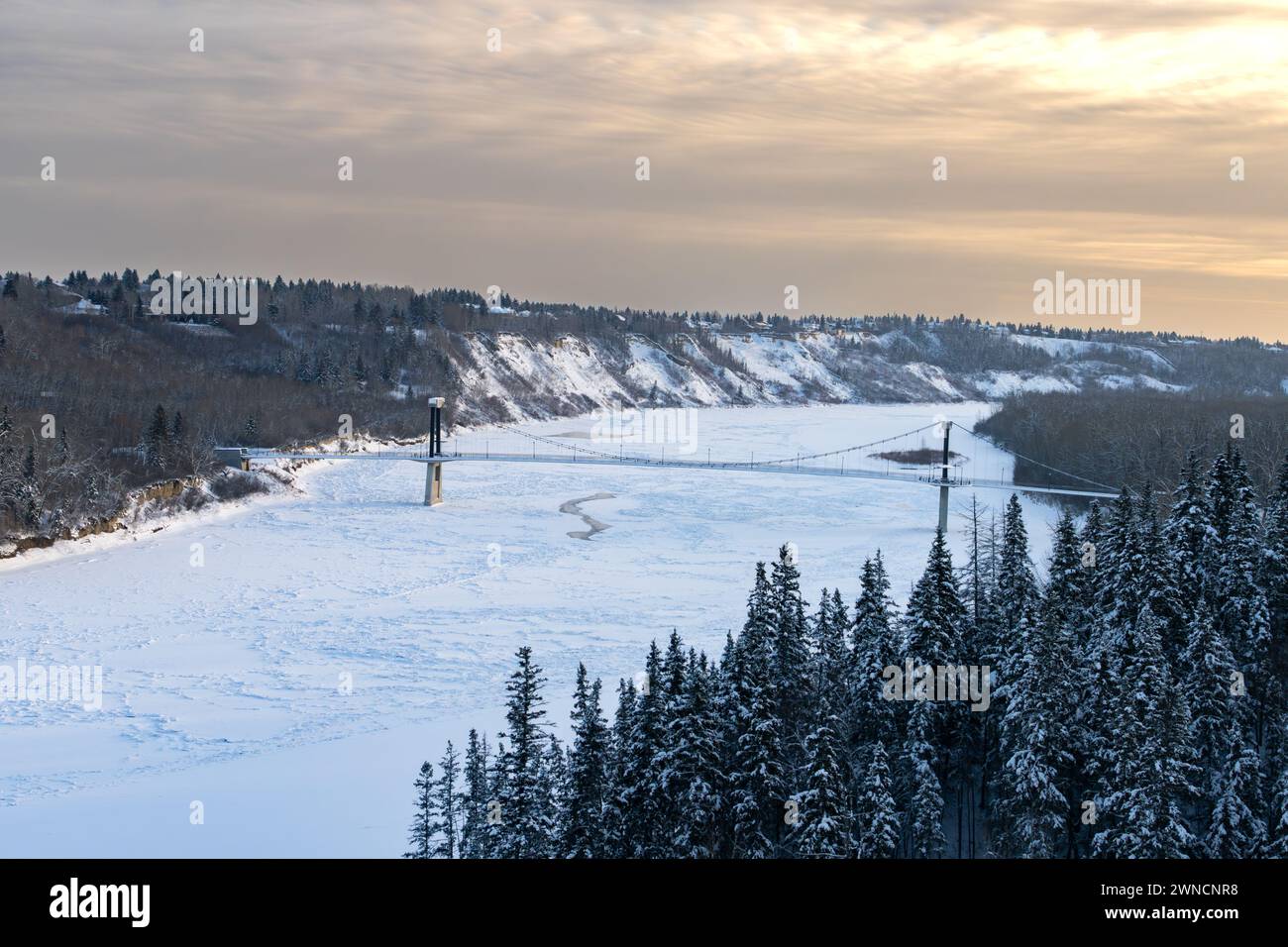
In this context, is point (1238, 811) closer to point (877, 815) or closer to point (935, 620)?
point (877, 815)

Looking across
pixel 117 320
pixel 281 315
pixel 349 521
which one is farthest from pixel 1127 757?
pixel 281 315

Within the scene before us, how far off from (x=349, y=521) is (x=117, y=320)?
70.9 metres

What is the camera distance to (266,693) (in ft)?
91.8

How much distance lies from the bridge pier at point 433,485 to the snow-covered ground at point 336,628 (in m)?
1.34

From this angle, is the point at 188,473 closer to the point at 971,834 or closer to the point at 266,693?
the point at 266,693

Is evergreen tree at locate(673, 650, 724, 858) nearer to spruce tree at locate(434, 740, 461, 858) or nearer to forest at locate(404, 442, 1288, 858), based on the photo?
forest at locate(404, 442, 1288, 858)

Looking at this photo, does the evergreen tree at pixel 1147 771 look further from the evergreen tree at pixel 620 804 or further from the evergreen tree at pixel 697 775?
the evergreen tree at pixel 620 804

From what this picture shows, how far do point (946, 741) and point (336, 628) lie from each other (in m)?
22.1

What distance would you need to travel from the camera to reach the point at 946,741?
1942cm

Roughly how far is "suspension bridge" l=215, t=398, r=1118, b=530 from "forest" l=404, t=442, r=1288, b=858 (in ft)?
109

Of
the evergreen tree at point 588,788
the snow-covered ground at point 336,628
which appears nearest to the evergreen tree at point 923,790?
the evergreen tree at point 588,788

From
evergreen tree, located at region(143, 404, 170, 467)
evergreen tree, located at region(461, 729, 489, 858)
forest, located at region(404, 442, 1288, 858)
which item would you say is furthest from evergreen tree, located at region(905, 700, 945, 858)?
evergreen tree, located at region(143, 404, 170, 467)

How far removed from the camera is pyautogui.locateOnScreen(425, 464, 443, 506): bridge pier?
66.8 metres

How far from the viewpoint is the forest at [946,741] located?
51.8 ft
